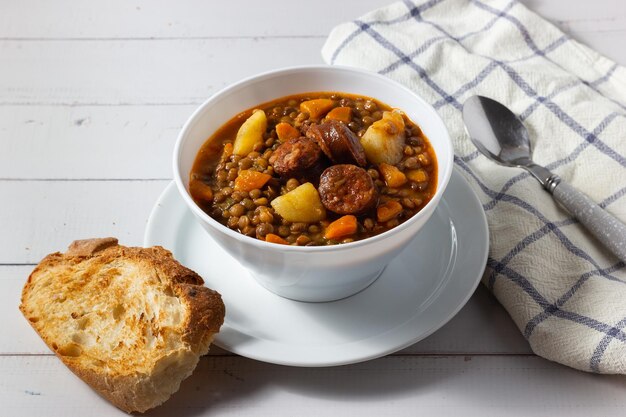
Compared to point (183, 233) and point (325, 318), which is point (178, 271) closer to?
point (183, 233)

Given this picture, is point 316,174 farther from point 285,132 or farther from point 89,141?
point 89,141

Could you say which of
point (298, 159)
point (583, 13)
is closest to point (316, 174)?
point (298, 159)

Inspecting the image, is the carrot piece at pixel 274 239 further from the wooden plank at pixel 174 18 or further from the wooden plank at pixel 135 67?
the wooden plank at pixel 174 18

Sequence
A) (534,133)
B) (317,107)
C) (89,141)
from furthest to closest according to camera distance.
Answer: (89,141), (534,133), (317,107)

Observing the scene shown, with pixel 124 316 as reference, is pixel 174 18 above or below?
above

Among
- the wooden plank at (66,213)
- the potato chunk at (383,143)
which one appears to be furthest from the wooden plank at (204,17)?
the potato chunk at (383,143)

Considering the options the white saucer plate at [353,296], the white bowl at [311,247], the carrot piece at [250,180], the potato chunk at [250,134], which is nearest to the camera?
the white bowl at [311,247]

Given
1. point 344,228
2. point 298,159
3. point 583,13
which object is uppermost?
point 583,13
